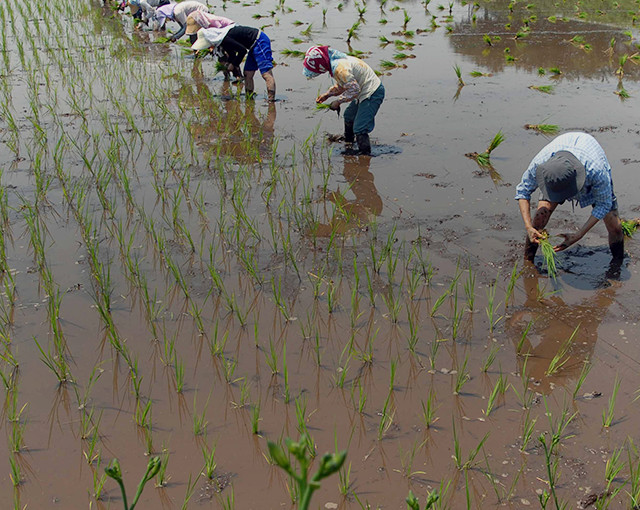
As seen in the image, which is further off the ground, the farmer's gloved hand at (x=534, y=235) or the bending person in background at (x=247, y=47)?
the bending person in background at (x=247, y=47)

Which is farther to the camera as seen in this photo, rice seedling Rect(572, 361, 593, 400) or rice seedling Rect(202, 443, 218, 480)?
rice seedling Rect(572, 361, 593, 400)

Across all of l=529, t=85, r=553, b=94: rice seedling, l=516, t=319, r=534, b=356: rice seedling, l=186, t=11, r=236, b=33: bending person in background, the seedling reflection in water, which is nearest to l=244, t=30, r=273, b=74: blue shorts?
l=186, t=11, r=236, b=33: bending person in background

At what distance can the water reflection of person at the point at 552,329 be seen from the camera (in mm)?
2982

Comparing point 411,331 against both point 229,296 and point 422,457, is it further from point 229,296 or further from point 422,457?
point 229,296

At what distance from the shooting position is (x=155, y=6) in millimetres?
11516

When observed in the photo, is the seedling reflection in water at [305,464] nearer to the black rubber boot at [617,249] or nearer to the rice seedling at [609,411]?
the rice seedling at [609,411]

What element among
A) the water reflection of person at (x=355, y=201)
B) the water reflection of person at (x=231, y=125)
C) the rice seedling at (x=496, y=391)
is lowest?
the rice seedling at (x=496, y=391)

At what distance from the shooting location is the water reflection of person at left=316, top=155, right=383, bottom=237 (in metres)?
4.45

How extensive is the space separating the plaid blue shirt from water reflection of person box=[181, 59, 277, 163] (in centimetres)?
259

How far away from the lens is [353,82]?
5.38 m

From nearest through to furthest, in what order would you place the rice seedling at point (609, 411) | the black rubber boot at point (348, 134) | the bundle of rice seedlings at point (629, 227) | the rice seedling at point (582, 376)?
the rice seedling at point (609, 411) → the rice seedling at point (582, 376) → the bundle of rice seedlings at point (629, 227) → the black rubber boot at point (348, 134)

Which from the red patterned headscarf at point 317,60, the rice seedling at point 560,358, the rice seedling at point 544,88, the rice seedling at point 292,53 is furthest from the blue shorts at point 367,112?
the rice seedling at point 292,53

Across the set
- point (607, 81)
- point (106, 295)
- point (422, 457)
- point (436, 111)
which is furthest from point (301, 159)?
point (607, 81)

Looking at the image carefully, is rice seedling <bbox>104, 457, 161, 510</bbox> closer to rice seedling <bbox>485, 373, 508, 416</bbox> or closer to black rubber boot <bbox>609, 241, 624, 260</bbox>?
rice seedling <bbox>485, 373, 508, 416</bbox>
